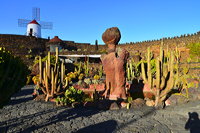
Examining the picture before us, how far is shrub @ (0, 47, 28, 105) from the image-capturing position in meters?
3.21

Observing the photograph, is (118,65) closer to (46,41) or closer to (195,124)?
(195,124)

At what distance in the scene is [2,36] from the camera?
91.0 feet

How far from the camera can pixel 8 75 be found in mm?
3367

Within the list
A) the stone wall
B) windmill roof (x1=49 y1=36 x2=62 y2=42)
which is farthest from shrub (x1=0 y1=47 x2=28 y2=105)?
windmill roof (x1=49 y1=36 x2=62 y2=42)

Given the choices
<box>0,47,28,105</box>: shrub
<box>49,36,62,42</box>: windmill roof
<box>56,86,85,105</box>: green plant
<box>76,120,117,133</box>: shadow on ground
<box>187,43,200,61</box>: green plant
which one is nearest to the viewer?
<box>0,47,28,105</box>: shrub

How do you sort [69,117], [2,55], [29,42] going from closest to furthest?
[2,55] < [69,117] < [29,42]

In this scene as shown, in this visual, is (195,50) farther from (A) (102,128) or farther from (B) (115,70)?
(A) (102,128)

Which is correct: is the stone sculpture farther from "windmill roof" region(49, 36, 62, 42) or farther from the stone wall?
"windmill roof" region(49, 36, 62, 42)

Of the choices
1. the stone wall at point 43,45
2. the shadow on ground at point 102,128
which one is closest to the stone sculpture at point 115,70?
the shadow on ground at point 102,128

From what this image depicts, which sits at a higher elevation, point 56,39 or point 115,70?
point 56,39

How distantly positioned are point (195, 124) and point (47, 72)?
5.56 meters

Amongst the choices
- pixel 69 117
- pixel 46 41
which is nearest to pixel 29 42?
pixel 46 41

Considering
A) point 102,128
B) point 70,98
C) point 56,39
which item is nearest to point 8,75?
point 102,128

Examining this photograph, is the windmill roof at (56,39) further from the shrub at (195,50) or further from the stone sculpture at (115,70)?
the stone sculpture at (115,70)
